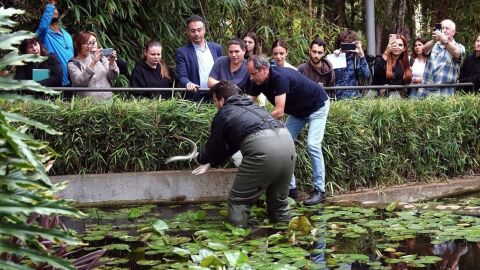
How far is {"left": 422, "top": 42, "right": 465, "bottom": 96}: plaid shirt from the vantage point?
1084 centimetres

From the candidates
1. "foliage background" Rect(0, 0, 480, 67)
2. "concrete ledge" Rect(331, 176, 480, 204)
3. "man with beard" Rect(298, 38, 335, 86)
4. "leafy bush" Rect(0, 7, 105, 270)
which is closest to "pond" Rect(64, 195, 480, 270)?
"concrete ledge" Rect(331, 176, 480, 204)

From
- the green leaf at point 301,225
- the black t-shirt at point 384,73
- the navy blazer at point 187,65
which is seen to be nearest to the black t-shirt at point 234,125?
the green leaf at point 301,225

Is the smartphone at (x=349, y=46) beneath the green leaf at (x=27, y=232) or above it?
beneath

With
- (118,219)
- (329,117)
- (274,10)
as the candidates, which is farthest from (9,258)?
(274,10)

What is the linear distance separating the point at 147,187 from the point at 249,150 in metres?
1.68

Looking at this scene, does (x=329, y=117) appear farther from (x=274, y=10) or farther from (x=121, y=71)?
(x=274, y=10)

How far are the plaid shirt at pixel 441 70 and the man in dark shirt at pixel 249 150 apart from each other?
409 centimetres

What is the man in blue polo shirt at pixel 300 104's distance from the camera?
8.10 metres

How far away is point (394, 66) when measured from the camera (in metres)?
10.8

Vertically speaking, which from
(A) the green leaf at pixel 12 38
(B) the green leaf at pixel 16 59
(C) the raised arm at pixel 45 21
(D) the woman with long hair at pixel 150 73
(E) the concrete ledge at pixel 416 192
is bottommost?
(E) the concrete ledge at pixel 416 192

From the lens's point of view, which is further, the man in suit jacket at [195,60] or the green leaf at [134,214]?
the man in suit jacket at [195,60]

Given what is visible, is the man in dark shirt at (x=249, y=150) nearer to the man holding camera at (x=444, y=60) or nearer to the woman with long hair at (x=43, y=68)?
the woman with long hair at (x=43, y=68)

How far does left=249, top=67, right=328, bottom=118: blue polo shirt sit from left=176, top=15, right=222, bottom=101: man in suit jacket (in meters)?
1.30

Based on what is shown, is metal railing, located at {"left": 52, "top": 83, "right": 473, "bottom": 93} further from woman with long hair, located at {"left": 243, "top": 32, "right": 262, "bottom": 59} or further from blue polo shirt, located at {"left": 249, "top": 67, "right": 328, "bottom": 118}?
blue polo shirt, located at {"left": 249, "top": 67, "right": 328, "bottom": 118}
